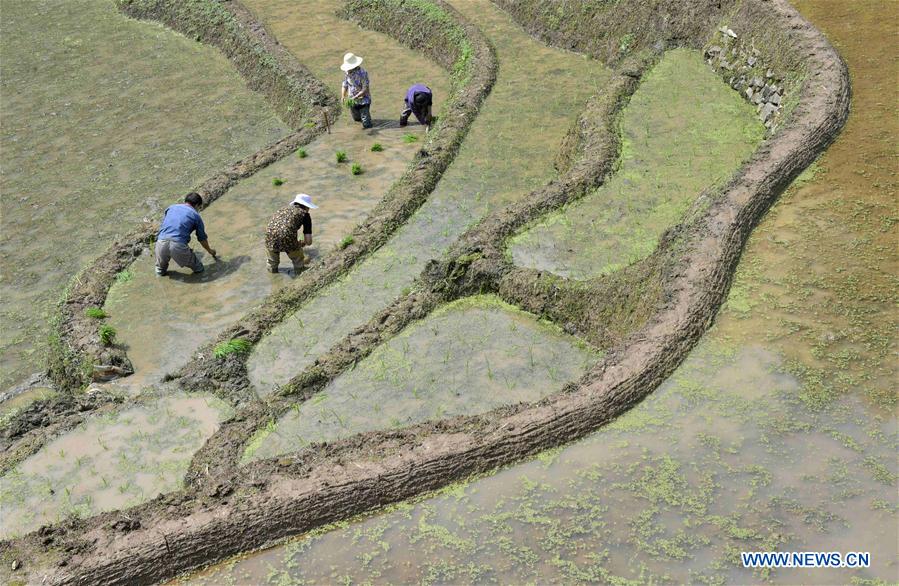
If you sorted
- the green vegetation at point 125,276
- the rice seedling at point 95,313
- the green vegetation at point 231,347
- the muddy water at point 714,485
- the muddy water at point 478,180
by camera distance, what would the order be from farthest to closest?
1. the green vegetation at point 125,276
2. the rice seedling at point 95,313
3. the muddy water at point 478,180
4. the green vegetation at point 231,347
5. the muddy water at point 714,485

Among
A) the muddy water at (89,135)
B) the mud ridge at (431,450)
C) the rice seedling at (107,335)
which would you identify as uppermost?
the mud ridge at (431,450)

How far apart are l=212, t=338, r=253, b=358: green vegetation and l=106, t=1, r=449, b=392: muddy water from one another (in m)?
1.06

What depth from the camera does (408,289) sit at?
13.8 metres

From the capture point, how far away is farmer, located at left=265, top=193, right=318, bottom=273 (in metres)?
15.4

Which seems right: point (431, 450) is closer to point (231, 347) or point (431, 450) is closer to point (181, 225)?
point (231, 347)

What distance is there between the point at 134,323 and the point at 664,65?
12.3 m

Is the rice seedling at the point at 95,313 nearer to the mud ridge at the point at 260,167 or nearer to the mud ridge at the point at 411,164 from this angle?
the mud ridge at the point at 260,167

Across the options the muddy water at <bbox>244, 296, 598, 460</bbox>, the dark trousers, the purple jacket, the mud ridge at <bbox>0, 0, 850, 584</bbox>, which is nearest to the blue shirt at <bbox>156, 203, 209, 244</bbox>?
the mud ridge at <bbox>0, 0, 850, 584</bbox>

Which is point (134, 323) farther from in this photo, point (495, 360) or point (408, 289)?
point (495, 360)

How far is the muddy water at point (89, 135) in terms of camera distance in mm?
17531

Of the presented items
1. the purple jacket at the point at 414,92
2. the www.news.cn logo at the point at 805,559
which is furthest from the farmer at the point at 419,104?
the www.news.cn logo at the point at 805,559

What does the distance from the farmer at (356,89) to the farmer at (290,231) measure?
224 inches

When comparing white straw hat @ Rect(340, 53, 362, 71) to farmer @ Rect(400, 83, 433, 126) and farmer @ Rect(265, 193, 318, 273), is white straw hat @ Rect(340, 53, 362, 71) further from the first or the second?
farmer @ Rect(265, 193, 318, 273)

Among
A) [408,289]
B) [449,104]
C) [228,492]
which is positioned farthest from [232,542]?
[449,104]
